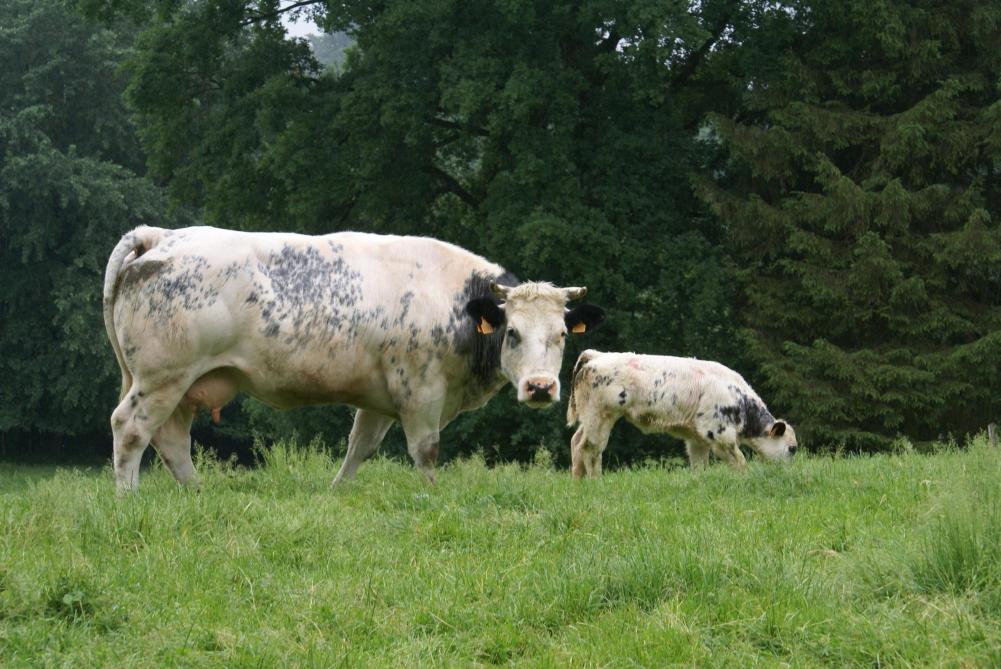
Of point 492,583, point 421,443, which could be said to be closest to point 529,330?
point 421,443

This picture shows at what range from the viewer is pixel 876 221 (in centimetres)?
2223

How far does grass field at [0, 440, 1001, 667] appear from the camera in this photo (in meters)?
4.85

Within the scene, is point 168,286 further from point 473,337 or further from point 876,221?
point 876,221

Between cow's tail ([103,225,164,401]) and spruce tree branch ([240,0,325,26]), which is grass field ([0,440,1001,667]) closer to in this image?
cow's tail ([103,225,164,401])

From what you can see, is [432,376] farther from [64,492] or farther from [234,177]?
[234,177]

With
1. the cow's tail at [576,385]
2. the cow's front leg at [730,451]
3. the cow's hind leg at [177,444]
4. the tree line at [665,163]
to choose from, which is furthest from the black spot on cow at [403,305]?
the tree line at [665,163]

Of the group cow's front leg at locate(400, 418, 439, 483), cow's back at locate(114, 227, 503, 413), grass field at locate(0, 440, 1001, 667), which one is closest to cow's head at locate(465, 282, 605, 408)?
cow's back at locate(114, 227, 503, 413)

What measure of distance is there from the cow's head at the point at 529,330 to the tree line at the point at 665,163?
500 inches

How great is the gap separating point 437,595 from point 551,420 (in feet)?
64.2

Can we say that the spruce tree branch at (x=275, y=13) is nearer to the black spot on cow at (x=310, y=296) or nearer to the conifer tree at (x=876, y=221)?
Answer: the conifer tree at (x=876, y=221)

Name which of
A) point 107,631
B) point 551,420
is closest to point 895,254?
point 551,420

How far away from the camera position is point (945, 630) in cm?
478

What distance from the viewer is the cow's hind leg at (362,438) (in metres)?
10.3

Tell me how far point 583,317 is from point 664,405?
7.57 feet
